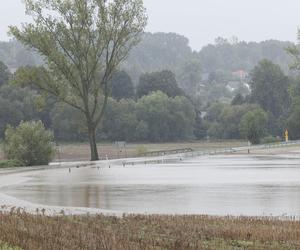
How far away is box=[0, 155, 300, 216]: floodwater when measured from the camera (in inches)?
757

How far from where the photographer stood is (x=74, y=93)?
5775 centimetres

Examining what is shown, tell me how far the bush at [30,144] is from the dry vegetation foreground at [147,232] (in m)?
29.9

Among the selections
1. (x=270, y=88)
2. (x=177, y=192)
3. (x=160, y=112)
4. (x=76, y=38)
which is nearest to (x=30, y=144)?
(x=76, y=38)

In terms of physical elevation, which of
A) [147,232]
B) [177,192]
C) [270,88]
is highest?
[270,88]

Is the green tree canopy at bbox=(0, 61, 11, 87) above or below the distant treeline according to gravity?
above

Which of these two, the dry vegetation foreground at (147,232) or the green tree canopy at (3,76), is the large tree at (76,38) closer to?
the dry vegetation foreground at (147,232)

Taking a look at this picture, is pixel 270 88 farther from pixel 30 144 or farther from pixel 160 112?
pixel 30 144

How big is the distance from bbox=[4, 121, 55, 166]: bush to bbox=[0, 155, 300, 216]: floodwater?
10.6 meters

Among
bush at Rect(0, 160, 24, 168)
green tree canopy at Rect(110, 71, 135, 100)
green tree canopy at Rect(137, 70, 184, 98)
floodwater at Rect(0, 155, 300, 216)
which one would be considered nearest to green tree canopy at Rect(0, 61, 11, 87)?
green tree canopy at Rect(110, 71, 135, 100)

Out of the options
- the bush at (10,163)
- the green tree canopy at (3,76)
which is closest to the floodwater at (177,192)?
the bush at (10,163)

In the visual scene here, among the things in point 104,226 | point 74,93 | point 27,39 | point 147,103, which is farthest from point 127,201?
point 147,103

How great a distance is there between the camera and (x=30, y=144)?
45.6 m

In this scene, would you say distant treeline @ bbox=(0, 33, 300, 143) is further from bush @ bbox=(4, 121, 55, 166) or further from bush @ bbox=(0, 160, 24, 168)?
bush @ bbox=(0, 160, 24, 168)

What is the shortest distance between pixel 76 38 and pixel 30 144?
11296mm
